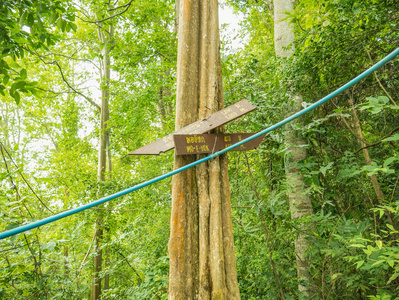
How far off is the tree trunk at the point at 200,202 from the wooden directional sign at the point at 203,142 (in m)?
0.11

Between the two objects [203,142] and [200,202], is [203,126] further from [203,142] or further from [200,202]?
[200,202]

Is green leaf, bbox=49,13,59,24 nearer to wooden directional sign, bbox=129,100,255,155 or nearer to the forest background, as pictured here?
the forest background

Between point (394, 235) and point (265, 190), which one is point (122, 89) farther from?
point (394, 235)

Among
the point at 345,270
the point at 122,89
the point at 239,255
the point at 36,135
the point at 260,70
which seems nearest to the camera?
the point at 345,270

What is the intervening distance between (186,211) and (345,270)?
1.69 metres

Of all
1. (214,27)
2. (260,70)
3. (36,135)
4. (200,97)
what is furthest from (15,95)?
(36,135)

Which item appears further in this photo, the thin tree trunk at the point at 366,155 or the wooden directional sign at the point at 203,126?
the thin tree trunk at the point at 366,155

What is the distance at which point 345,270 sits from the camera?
92.0 inches

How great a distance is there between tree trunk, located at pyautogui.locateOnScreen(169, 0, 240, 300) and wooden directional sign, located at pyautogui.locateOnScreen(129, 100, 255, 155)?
0.14 m

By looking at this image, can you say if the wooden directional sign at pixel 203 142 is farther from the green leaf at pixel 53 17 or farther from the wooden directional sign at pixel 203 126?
the green leaf at pixel 53 17

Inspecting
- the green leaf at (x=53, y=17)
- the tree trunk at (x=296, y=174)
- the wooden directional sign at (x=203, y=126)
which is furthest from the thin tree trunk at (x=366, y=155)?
the green leaf at (x=53, y=17)

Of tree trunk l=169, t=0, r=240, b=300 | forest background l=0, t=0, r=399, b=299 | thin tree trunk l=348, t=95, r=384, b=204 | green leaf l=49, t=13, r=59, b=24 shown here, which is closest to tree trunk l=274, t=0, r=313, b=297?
forest background l=0, t=0, r=399, b=299

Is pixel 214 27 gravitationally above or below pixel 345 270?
above

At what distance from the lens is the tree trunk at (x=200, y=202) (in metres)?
1.64
